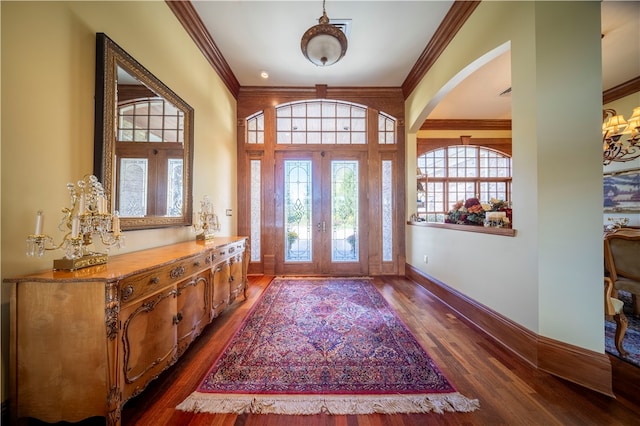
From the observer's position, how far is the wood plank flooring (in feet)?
4.34

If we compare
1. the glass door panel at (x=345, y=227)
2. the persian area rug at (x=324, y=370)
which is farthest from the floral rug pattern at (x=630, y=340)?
the glass door panel at (x=345, y=227)

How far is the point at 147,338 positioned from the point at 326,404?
3.91 ft

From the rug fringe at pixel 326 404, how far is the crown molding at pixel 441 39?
12.0 ft

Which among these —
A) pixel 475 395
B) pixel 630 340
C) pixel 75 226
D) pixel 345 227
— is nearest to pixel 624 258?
pixel 630 340

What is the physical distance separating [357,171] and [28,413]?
4.36 m

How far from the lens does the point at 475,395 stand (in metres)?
1.50

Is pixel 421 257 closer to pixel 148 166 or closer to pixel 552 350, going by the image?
pixel 552 350

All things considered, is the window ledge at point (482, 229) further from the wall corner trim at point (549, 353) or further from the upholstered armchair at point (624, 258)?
the upholstered armchair at point (624, 258)

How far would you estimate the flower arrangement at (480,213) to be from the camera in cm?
232

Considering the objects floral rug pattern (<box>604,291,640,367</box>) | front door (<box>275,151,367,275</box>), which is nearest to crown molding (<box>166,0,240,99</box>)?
front door (<box>275,151,367,275</box>)

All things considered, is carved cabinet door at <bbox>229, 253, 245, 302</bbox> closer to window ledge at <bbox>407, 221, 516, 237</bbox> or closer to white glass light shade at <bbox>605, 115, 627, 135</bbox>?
window ledge at <bbox>407, 221, 516, 237</bbox>

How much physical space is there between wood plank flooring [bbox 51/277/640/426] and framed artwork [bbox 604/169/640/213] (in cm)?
365

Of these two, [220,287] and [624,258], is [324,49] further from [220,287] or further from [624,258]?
[624,258]

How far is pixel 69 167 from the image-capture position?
1.43m
